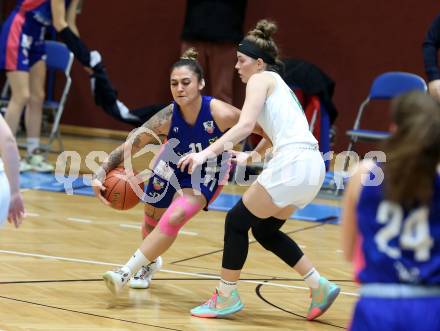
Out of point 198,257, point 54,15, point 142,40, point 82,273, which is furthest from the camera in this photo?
point 142,40

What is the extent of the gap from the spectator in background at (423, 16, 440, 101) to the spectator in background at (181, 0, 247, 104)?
3601mm

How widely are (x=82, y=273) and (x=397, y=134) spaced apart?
11.0 ft

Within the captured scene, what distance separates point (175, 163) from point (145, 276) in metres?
0.74

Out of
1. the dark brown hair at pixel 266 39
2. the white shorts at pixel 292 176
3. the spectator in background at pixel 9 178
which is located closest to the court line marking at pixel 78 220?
the dark brown hair at pixel 266 39

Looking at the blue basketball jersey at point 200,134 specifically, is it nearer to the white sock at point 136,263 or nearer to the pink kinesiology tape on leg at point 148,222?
the pink kinesiology tape on leg at point 148,222

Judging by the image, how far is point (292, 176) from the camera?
4988 mm

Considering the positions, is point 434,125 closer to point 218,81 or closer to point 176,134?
point 176,134

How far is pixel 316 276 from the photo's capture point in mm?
5223

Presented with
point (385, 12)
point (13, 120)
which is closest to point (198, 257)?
point (13, 120)

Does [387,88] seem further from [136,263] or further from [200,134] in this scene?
[136,263]

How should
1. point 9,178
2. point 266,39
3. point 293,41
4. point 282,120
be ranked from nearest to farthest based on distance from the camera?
point 9,178, point 282,120, point 266,39, point 293,41

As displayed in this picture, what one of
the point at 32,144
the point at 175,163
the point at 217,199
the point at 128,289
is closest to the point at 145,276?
the point at 128,289

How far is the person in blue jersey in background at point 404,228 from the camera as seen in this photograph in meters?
2.91

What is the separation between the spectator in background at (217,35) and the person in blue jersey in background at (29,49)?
1.63 m
